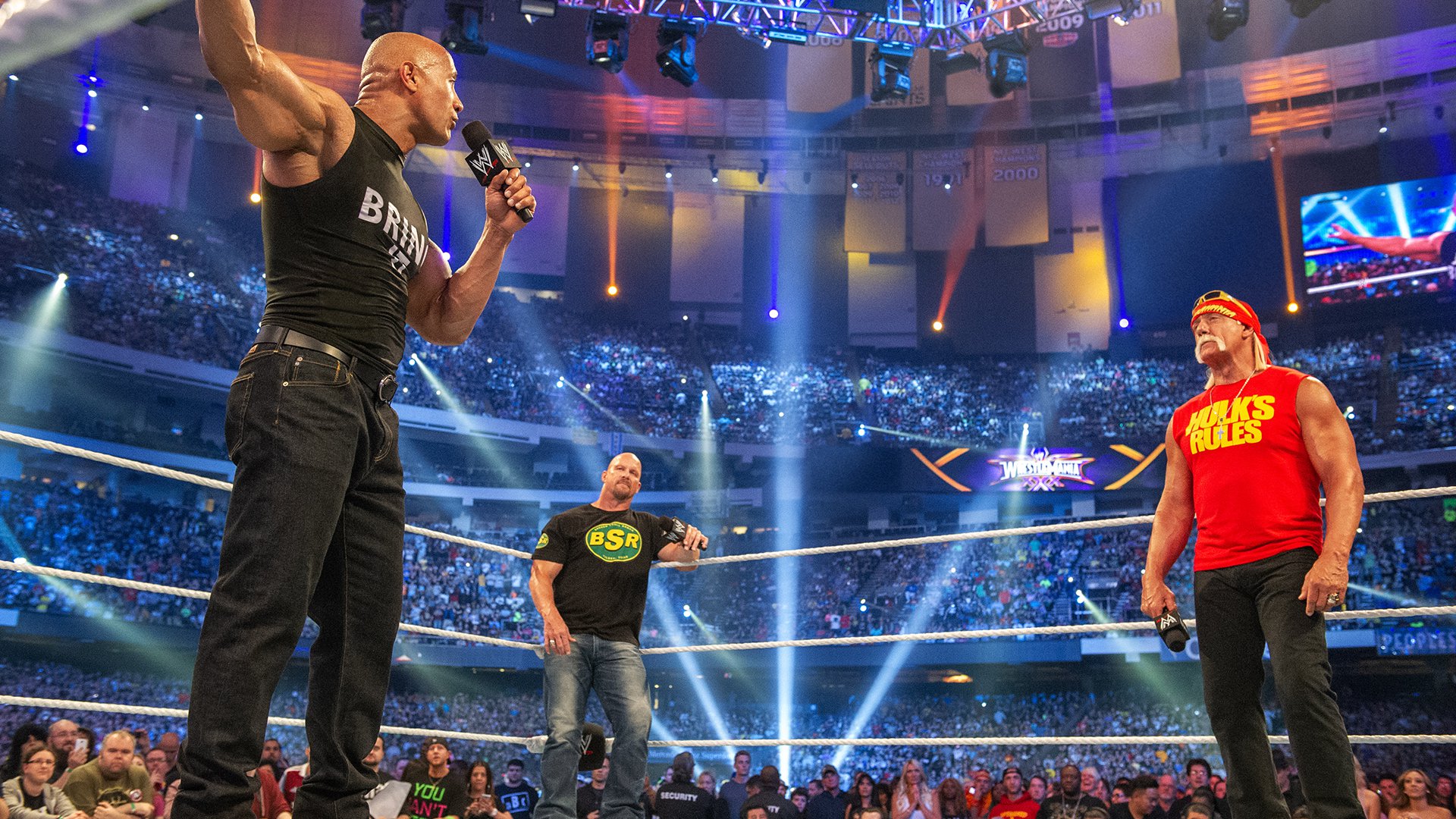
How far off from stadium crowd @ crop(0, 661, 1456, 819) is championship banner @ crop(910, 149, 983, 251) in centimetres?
853

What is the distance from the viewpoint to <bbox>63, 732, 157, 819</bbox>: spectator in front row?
4.25 metres

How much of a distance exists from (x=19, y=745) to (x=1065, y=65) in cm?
1856

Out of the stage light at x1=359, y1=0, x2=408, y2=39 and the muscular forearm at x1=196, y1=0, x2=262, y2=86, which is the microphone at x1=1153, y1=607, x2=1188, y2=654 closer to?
the muscular forearm at x1=196, y1=0, x2=262, y2=86

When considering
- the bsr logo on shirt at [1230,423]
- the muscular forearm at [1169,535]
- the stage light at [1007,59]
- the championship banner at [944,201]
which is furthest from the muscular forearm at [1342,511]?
the championship banner at [944,201]

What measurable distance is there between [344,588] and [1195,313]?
2.17 meters

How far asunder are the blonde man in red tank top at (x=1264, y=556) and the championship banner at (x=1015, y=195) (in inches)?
671

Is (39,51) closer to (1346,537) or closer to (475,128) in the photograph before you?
(475,128)

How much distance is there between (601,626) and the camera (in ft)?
10.8

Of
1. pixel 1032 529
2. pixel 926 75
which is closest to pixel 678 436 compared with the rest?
pixel 926 75

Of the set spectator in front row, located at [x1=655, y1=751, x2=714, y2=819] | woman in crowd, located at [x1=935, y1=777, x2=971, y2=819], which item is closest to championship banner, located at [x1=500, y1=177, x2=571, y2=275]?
woman in crowd, located at [x1=935, y1=777, x2=971, y2=819]

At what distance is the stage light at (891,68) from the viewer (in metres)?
10.5

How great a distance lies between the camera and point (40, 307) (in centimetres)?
1423

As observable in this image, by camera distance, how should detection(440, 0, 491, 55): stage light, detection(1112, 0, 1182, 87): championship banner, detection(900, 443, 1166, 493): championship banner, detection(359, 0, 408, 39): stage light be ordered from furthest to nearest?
detection(1112, 0, 1182, 87): championship banner, detection(900, 443, 1166, 493): championship banner, detection(359, 0, 408, 39): stage light, detection(440, 0, 491, 55): stage light

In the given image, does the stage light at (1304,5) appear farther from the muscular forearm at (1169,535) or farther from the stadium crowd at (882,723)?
the muscular forearm at (1169,535)
